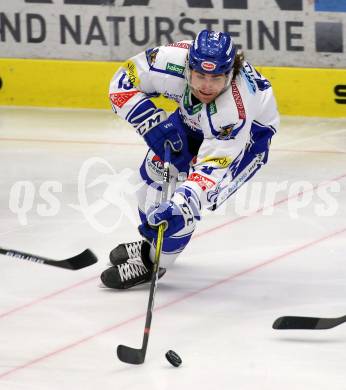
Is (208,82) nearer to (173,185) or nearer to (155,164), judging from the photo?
(155,164)

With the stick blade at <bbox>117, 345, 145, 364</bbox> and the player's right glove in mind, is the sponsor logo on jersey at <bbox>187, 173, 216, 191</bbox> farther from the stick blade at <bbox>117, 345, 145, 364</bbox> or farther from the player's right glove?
the stick blade at <bbox>117, 345, 145, 364</bbox>

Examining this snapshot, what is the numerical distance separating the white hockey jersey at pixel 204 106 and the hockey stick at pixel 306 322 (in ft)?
1.81

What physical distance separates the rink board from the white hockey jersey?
2.69 metres

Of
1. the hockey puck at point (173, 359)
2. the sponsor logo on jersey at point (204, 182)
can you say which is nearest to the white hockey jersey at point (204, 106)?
the sponsor logo on jersey at point (204, 182)

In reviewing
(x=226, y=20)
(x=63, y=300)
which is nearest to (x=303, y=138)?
(x=226, y=20)

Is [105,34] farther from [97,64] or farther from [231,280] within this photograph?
[231,280]

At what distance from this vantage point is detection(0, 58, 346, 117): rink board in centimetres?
777

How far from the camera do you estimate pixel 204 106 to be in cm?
472

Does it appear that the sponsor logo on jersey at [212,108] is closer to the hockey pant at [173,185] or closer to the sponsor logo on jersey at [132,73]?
the hockey pant at [173,185]

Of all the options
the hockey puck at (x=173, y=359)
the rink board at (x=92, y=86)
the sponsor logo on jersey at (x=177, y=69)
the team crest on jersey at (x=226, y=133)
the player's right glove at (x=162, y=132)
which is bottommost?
the rink board at (x=92, y=86)

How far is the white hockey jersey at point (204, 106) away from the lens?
462 cm

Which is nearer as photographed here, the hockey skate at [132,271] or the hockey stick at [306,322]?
the hockey stick at [306,322]

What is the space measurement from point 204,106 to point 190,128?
11.0 inches

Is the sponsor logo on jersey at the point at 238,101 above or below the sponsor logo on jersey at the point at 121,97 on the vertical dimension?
above
